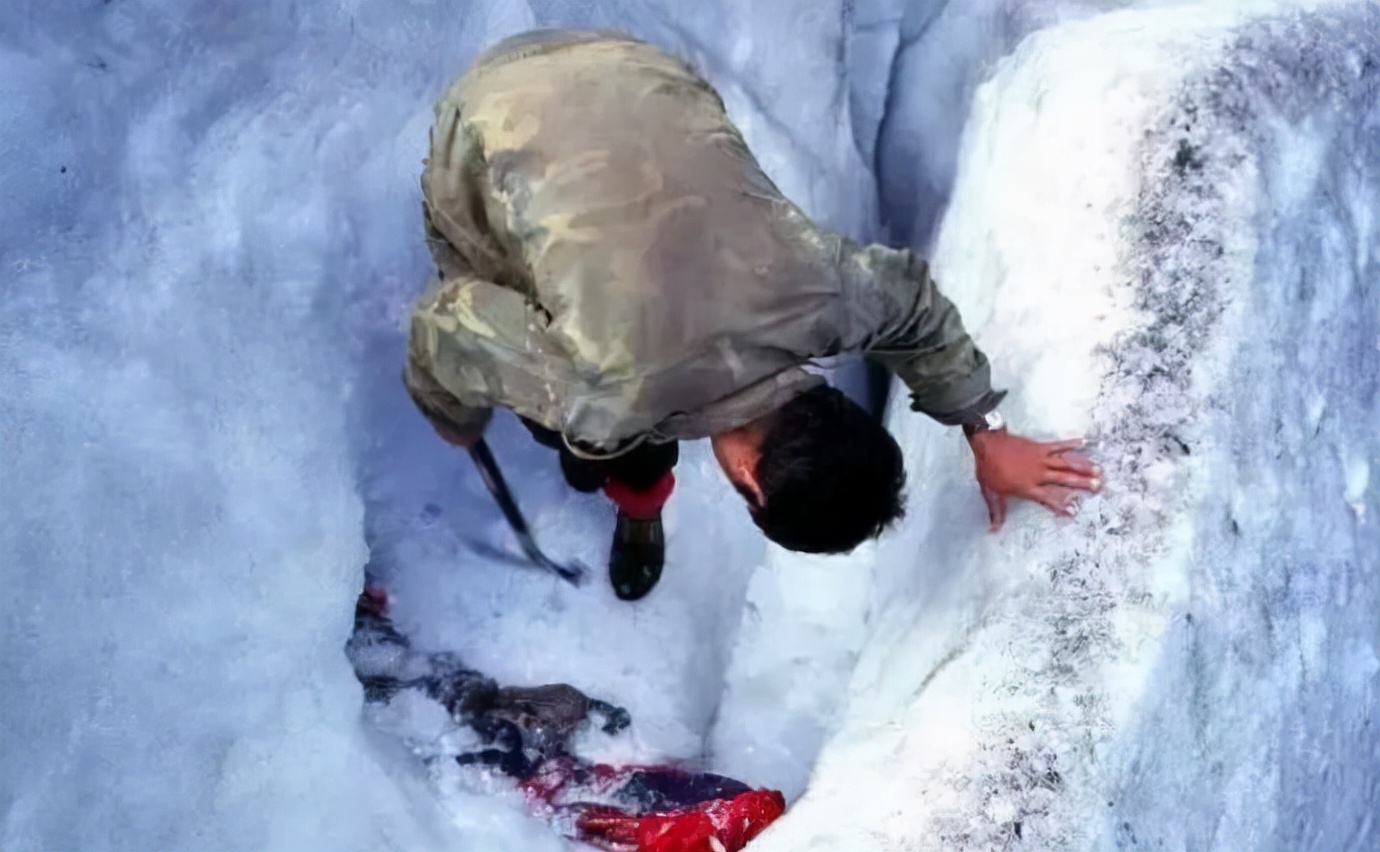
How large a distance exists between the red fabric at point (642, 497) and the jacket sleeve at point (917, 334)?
19.4 inches

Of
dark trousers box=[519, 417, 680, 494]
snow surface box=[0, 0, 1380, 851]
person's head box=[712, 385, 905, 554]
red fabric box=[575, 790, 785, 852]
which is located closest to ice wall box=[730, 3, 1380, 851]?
snow surface box=[0, 0, 1380, 851]

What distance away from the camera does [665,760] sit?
5.35 ft

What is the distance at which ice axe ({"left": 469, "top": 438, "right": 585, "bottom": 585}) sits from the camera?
5.38ft

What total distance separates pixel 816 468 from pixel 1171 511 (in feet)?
1.32

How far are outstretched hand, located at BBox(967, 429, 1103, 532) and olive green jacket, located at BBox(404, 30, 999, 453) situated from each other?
64mm

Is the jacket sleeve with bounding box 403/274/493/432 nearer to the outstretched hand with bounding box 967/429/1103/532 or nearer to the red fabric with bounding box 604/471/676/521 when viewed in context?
the red fabric with bounding box 604/471/676/521

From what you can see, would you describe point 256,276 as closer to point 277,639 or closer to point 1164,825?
point 277,639

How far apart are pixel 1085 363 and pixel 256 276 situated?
1019mm

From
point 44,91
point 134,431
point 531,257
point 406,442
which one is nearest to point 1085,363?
point 531,257

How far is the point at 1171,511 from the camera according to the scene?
3.79ft

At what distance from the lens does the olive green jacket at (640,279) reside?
3.24 feet

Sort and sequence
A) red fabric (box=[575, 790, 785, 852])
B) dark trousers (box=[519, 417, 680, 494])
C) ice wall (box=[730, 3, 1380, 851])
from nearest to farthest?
ice wall (box=[730, 3, 1380, 851])
red fabric (box=[575, 790, 785, 852])
dark trousers (box=[519, 417, 680, 494])

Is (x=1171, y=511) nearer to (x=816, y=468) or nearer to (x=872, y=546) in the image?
(x=816, y=468)

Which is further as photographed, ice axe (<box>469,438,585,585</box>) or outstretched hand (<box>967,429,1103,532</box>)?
ice axe (<box>469,438,585,585</box>)
